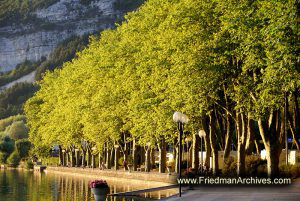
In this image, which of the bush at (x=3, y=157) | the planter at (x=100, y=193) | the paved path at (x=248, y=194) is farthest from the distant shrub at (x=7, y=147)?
the planter at (x=100, y=193)

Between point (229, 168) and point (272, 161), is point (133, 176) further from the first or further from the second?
point (272, 161)

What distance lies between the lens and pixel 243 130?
5059 centimetres

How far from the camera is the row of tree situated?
1453 inches

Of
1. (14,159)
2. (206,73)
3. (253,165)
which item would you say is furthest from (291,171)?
(14,159)

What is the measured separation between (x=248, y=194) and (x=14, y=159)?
134 metres

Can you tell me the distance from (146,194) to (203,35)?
14598mm

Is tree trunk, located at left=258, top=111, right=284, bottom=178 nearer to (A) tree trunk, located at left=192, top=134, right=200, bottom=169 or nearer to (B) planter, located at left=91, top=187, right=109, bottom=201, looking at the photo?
(A) tree trunk, located at left=192, top=134, right=200, bottom=169

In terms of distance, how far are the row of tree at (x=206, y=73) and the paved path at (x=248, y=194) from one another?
5.25 metres

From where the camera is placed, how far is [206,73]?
48688mm

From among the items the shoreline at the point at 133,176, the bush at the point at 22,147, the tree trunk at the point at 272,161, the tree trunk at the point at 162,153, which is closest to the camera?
the tree trunk at the point at 272,161

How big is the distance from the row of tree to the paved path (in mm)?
5252

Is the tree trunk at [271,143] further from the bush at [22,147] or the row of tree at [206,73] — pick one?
the bush at [22,147]

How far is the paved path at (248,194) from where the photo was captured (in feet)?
107

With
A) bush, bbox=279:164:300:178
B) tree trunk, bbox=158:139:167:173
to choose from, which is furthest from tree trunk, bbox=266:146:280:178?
tree trunk, bbox=158:139:167:173
